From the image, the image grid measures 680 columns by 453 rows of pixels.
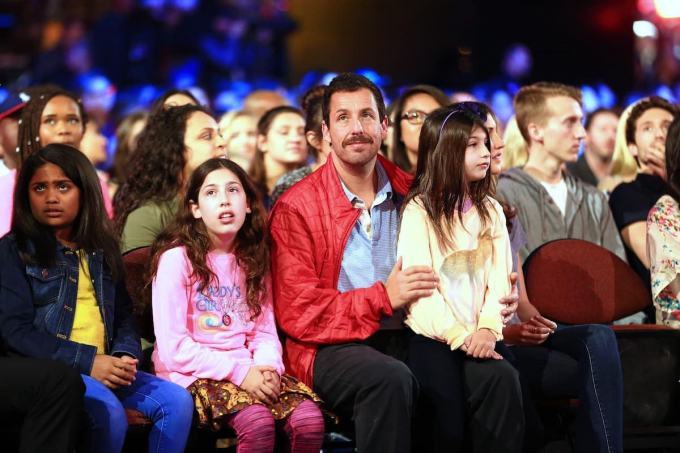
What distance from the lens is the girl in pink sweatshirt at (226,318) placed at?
2.99 metres

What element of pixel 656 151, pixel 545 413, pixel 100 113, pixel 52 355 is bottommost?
pixel 545 413

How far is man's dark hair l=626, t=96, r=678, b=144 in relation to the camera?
498 cm

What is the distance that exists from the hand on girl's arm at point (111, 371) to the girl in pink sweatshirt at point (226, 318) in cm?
17

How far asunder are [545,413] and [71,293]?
6.39 ft

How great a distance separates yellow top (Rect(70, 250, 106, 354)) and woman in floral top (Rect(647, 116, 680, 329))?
244 centimetres

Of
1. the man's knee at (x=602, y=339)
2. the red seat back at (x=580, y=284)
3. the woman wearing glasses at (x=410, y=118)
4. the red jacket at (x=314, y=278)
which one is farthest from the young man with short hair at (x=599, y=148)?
the red jacket at (x=314, y=278)

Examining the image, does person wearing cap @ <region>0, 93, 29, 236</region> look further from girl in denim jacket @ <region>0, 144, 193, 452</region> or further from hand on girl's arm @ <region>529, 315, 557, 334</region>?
hand on girl's arm @ <region>529, 315, 557, 334</region>

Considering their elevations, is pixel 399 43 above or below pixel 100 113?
above

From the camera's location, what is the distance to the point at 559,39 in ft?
46.1

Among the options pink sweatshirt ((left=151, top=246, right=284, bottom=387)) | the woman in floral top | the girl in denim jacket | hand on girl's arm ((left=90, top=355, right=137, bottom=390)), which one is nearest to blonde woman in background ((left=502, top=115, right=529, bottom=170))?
the woman in floral top

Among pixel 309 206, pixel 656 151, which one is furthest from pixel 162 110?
pixel 656 151

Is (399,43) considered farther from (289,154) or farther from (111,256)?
(111,256)

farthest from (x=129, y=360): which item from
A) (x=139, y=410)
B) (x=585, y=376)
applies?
(x=585, y=376)

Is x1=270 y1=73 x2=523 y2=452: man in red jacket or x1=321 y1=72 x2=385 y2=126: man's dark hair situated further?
x1=321 y1=72 x2=385 y2=126: man's dark hair
